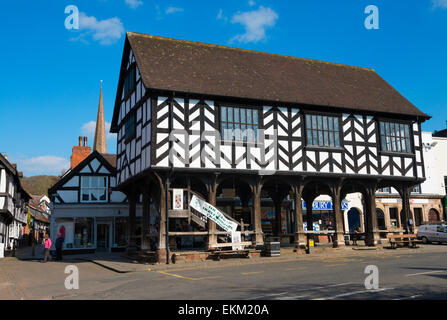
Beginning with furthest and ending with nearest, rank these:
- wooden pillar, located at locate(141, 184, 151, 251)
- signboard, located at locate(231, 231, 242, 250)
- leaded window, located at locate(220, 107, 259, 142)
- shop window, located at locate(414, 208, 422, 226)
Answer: shop window, located at locate(414, 208, 422, 226) → wooden pillar, located at locate(141, 184, 151, 251) → leaded window, located at locate(220, 107, 259, 142) → signboard, located at locate(231, 231, 242, 250)

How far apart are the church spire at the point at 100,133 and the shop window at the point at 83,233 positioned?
34.4m

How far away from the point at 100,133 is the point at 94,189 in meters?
35.2

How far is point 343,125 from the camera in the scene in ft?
77.3

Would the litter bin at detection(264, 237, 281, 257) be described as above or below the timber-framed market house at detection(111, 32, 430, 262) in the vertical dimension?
below

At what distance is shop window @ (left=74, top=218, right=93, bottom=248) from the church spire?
34.4 m

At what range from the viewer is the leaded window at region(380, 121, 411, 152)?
24422mm

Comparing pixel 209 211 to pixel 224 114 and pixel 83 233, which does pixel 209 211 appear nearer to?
pixel 224 114

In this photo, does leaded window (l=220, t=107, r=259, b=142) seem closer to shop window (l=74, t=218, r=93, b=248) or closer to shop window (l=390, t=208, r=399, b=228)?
shop window (l=74, t=218, r=93, b=248)

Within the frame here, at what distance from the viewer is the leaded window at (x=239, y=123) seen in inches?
817

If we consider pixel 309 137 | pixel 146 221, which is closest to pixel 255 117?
pixel 309 137

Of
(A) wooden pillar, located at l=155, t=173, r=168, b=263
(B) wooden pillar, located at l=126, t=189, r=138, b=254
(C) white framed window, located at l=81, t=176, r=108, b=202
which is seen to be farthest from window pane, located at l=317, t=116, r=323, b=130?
(C) white framed window, located at l=81, t=176, r=108, b=202
